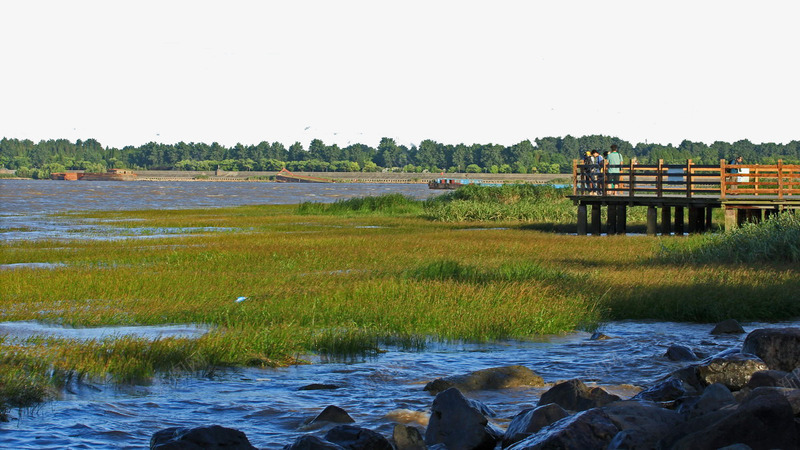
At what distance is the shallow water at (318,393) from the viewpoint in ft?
26.8

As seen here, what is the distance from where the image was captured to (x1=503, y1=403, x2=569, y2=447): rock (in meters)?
7.40

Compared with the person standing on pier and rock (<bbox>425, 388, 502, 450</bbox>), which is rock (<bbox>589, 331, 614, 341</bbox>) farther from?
the person standing on pier

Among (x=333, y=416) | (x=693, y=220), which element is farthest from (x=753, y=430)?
(x=693, y=220)

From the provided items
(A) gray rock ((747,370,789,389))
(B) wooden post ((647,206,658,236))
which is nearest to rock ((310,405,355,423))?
(A) gray rock ((747,370,789,389))

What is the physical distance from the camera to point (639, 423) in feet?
23.1

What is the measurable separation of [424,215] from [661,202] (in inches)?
628

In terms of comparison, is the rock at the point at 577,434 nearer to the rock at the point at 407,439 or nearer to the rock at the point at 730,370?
the rock at the point at 407,439

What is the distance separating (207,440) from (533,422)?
2699 millimetres

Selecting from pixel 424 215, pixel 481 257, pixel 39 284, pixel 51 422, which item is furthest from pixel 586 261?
pixel 424 215

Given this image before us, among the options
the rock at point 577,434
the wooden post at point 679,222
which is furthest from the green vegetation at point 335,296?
the rock at point 577,434

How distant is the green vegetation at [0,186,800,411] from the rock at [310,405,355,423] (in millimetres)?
2853

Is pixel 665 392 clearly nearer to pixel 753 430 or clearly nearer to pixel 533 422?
pixel 533 422

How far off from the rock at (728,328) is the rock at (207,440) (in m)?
8.77

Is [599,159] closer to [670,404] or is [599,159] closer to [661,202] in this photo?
[661,202]
